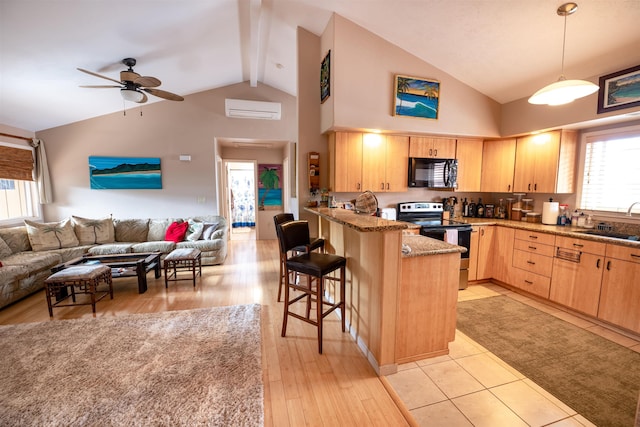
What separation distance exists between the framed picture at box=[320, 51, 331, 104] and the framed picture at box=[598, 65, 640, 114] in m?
2.90

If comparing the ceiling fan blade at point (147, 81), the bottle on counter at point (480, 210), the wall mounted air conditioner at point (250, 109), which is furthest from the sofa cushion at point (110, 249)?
the bottle on counter at point (480, 210)

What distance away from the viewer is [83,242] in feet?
14.2

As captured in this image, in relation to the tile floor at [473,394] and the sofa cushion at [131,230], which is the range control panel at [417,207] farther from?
the sofa cushion at [131,230]

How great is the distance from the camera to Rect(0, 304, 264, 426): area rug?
5.24ft

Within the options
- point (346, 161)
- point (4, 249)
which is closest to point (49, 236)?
point (4, 249)

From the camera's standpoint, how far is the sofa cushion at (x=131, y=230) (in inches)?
184

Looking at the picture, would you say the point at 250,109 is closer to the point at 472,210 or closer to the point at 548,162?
the point at 472,210

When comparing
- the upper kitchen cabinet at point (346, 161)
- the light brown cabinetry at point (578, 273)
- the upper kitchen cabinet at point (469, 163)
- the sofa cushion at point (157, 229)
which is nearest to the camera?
the light brown cabinetry at point (578, 273)

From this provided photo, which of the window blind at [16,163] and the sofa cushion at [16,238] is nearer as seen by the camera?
the sofa cushion at [16,238]

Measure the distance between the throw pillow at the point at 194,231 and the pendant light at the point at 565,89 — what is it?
191 inches

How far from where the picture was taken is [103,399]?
1.71 meters

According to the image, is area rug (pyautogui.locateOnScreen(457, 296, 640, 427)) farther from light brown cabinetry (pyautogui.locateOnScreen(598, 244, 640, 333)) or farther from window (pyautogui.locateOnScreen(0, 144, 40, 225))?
window (pyautogui.locateOnScreen(0, 144, 40, 225))

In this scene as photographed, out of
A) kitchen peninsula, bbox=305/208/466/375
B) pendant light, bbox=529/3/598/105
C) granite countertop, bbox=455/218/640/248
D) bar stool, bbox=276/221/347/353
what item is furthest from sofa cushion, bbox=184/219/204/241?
pendant light, bbox=529/3/598/105

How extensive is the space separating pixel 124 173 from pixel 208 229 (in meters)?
2.18
